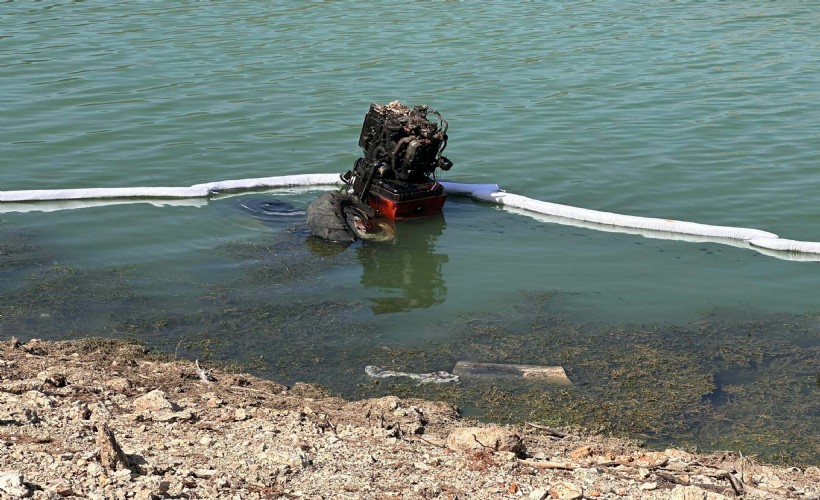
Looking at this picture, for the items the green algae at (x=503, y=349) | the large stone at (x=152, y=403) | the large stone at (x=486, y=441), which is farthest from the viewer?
the green algae at (x=503, y=349)

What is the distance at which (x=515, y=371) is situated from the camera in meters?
10.3

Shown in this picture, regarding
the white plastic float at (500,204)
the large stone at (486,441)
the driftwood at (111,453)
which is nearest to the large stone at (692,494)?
the large stone at (486,441)

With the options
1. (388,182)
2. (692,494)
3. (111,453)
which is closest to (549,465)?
(692,494)

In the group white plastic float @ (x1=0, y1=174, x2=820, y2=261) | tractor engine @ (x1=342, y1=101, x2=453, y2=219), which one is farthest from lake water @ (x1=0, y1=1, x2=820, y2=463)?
tractor engine @ (x1=342, y1=101, x2=453, y2=219)

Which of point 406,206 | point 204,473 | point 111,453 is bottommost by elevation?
point 406,206

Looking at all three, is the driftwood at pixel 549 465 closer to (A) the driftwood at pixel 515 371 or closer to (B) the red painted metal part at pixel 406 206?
(A) the driftwood at pixel 515 371

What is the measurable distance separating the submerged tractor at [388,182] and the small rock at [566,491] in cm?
764

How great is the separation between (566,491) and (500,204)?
974cm

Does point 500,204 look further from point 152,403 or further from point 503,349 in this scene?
point 152,403

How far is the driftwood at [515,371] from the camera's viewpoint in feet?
33.3

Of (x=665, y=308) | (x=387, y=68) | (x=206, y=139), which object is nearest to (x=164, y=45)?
(x=387, y=68)

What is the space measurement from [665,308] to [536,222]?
12.3ft

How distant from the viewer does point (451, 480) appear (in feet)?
23.5

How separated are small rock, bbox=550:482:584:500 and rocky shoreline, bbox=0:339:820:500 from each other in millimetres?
11
